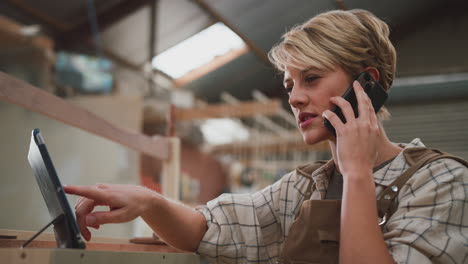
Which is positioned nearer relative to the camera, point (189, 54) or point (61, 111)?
point (61, 111)

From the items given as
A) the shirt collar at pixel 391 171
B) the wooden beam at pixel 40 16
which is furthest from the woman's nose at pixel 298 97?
the wooden beam at pixel 40 16

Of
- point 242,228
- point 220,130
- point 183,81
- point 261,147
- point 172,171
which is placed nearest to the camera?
point 242,228

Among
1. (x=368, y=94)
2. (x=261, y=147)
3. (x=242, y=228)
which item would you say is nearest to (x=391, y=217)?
(x=368, y=94)

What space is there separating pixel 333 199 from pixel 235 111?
2.57 meters

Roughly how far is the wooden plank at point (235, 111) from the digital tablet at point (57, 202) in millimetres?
2765

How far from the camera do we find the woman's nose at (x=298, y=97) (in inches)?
44.9

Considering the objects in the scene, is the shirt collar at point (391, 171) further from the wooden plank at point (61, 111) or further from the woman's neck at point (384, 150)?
the wooden plank at point (61, 111)

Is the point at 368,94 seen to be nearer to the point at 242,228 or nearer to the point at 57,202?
the point at 242,228

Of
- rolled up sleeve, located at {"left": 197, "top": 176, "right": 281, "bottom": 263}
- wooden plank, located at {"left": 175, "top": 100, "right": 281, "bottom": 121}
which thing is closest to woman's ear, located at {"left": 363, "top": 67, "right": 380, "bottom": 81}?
rolled up sleeve, located at {"left": 197, "top": 176, "right": 281, "bottom": 263}

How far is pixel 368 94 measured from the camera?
3.67 ft

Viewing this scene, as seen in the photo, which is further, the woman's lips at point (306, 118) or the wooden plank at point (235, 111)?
the wooden plank at point (235, 111)

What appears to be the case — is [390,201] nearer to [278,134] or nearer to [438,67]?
[438,67]

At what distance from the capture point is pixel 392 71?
1244 millimetres

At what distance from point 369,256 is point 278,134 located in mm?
3454
